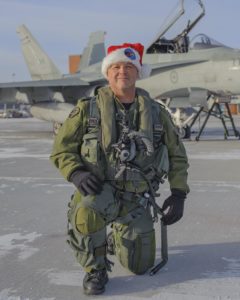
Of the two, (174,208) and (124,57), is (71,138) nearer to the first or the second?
(124,57)

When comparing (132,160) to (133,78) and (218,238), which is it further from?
(218,238)

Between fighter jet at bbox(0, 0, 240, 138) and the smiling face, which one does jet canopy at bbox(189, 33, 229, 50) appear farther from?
the smiling face

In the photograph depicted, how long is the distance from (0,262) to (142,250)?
1.00m

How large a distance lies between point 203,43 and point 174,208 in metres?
11.2

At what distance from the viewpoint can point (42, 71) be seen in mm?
19875

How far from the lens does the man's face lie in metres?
2.69

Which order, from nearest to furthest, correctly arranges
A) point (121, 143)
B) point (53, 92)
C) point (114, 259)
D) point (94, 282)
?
point (94, 282)
point (121, 143)
point (114, 259)
point (53, 92)

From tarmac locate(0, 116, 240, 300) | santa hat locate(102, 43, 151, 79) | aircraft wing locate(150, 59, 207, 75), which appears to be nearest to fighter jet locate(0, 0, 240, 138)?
aircraft wing locate(150, 59, 207, 75)

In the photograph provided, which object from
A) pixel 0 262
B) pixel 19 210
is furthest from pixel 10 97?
pixel 0 262

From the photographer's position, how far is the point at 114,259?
2961mm

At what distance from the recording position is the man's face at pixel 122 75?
8.81ft

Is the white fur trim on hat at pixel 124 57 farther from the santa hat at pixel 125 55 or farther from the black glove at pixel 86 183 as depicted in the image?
the black glove at pixel 86 183

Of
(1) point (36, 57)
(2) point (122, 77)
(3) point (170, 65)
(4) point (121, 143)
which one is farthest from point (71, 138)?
(1) point (36, 57)

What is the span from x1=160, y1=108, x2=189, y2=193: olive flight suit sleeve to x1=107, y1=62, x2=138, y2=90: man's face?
30 centimetres
